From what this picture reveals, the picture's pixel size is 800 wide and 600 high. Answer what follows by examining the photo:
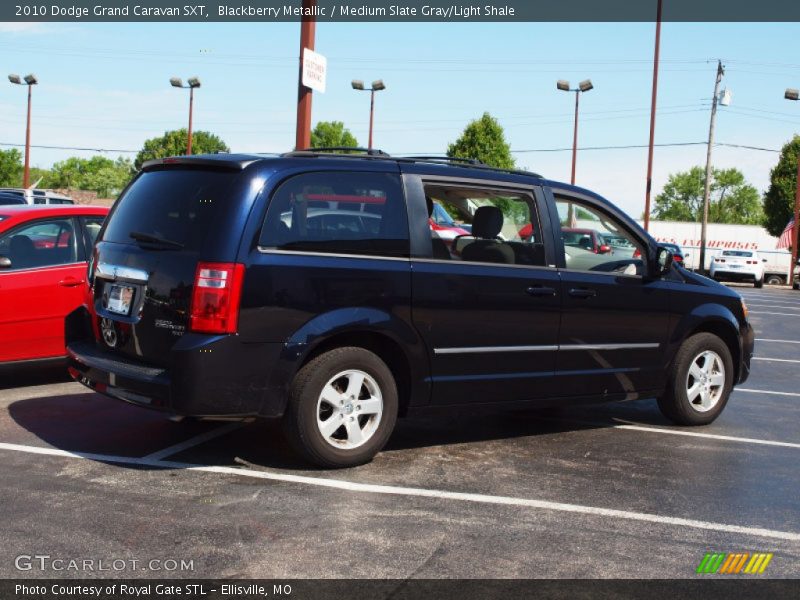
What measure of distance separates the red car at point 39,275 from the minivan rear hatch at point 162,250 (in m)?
1.81

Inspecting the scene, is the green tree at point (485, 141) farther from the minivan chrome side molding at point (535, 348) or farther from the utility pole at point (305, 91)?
the minivan chrome side molding at point (535, 348)

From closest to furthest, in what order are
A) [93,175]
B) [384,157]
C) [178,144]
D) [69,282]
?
[384,157] → [69,282] → [178,144] → [93,175]

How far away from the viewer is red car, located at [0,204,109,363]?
7.52 meters

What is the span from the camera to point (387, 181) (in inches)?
231

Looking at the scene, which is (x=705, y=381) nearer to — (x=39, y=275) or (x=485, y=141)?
(x=39, y=275)

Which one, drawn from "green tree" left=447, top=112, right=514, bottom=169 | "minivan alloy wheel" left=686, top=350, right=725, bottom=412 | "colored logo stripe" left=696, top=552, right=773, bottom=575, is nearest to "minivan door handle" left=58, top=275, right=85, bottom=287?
"minivan alloy wheel" left=686, top=350, right=725, bottom=412

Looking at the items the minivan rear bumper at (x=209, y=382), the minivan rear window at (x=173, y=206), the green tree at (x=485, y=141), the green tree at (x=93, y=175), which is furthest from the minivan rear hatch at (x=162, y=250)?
the green tree at (x=93, y=175)

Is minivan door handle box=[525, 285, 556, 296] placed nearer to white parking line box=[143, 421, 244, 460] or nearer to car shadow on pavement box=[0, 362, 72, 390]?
white parking line box=[143, 421, 244, 460]

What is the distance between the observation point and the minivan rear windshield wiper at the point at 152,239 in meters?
5.43

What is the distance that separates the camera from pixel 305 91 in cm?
1177

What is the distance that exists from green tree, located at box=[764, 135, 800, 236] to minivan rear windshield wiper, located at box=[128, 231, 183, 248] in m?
72.2

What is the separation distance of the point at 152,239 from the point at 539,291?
7.93ft

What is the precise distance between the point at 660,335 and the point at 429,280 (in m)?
2.10

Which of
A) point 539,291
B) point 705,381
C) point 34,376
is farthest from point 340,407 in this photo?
point 34,376
